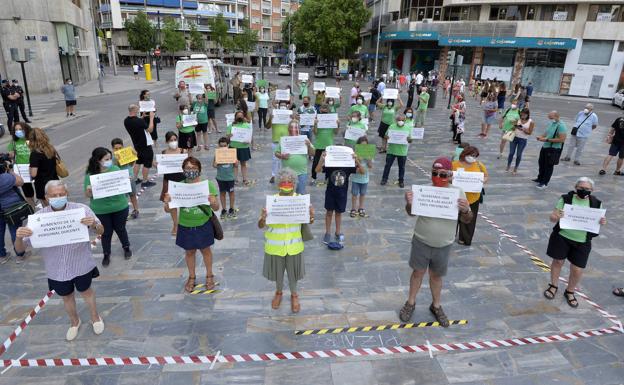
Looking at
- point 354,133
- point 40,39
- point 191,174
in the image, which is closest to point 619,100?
point 354,133

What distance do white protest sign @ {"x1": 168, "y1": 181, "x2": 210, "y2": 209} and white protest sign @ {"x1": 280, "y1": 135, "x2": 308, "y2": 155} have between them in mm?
2585

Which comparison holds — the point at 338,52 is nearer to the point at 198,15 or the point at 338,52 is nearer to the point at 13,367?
the point at 198,15

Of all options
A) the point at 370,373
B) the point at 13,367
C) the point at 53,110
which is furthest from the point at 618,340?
the point at 53,110

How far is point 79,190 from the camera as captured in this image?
10.1 meters

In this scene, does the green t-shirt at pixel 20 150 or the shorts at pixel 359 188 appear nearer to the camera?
the green t-shirt at pixel 20 150

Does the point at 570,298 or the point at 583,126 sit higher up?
the point at 583,126

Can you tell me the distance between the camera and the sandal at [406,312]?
17.7 feet

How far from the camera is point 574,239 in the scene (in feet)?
18.2

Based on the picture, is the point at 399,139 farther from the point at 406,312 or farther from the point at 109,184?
the point at 109,184

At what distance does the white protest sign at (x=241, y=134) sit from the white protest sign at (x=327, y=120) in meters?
1.85

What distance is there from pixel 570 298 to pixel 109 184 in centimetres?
700

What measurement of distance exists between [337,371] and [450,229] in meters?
2.15

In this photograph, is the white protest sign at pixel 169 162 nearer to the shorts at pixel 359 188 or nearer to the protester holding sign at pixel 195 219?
the protester holding sign at pixel 195 219

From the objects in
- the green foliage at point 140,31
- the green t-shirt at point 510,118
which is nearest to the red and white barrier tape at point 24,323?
the green t-shirt at point 510,118
